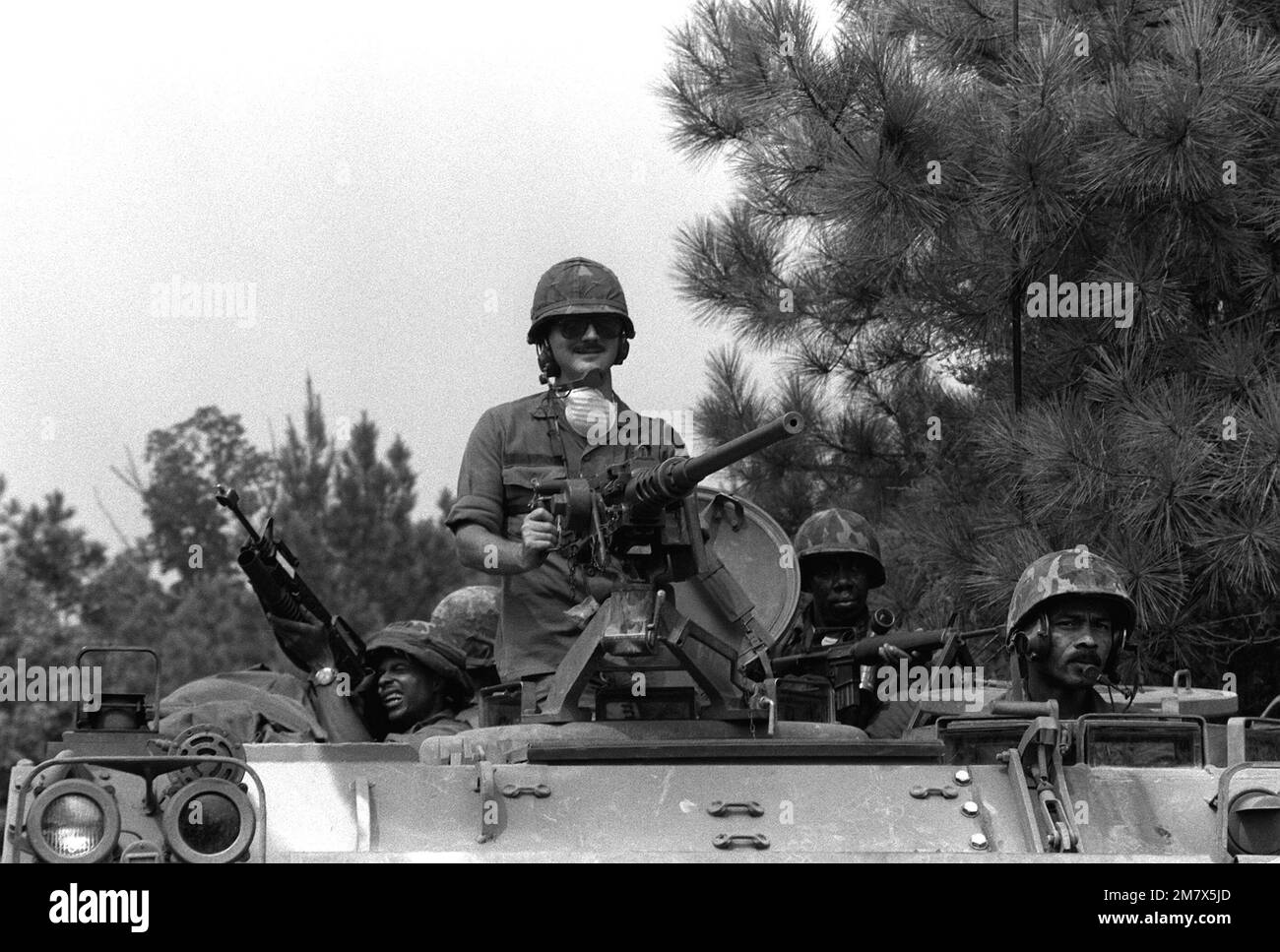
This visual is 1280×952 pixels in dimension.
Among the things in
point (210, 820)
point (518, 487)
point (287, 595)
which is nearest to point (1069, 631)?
point (518, 487)

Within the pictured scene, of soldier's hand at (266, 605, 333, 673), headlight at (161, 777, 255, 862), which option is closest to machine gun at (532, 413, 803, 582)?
headlight at (161, 777, 255, 862)

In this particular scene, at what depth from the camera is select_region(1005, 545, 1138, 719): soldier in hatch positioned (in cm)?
1106

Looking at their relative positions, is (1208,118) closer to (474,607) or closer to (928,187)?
(928,187)

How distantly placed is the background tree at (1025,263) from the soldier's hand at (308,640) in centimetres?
413

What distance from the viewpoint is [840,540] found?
42.5ft

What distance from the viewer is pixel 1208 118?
1398cm

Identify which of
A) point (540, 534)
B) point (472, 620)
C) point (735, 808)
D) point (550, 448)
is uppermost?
point (550, 448)

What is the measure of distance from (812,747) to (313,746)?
2058mm

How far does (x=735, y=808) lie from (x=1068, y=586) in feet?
10.5

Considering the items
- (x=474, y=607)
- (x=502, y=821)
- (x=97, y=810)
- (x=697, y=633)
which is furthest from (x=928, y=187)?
(x=97, y=810)

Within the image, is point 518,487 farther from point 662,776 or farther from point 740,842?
point 740,842

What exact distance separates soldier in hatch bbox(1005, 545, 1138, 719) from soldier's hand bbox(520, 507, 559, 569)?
2.96 m

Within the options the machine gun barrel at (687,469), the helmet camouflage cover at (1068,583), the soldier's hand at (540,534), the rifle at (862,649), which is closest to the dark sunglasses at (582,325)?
the soldier's hand at (540,534)
